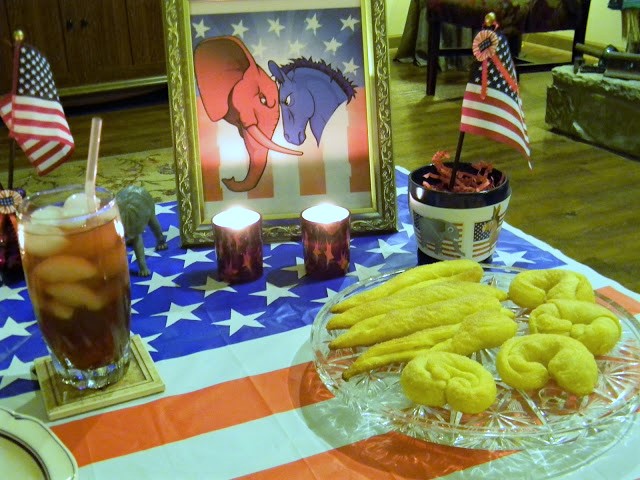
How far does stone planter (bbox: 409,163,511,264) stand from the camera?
947 mm

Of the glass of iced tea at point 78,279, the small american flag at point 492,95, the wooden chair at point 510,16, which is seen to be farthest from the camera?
the wooden chair at point 510,16

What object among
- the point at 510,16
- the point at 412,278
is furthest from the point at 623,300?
the point at 510,16

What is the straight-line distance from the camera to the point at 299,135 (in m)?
1.14

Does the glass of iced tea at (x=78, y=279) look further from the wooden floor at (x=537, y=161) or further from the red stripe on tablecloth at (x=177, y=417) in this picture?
the wooden floor at (x=537, y=161)

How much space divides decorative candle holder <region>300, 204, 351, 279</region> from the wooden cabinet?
2.48 metres

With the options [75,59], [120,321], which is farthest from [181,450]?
[75,59]

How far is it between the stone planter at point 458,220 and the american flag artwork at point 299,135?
0.18 m

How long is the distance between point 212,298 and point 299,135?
32 cm

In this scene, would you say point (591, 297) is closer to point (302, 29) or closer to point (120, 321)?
point (120, 321)

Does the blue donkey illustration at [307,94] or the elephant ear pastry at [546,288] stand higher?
the blue donkey illustration at [307,94]

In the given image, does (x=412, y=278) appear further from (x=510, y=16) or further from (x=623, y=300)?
(x=510, y=16)

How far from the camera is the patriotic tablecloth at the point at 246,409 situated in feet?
2.09

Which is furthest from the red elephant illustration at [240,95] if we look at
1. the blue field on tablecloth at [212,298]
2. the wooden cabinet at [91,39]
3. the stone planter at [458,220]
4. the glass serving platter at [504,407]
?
the wooden cabinet at [91,39]

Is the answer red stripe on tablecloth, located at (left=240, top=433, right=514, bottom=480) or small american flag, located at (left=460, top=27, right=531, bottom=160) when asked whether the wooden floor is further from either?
red stripe on tablecloth, located at (left=240, top=433, right=514, bottom=480)
